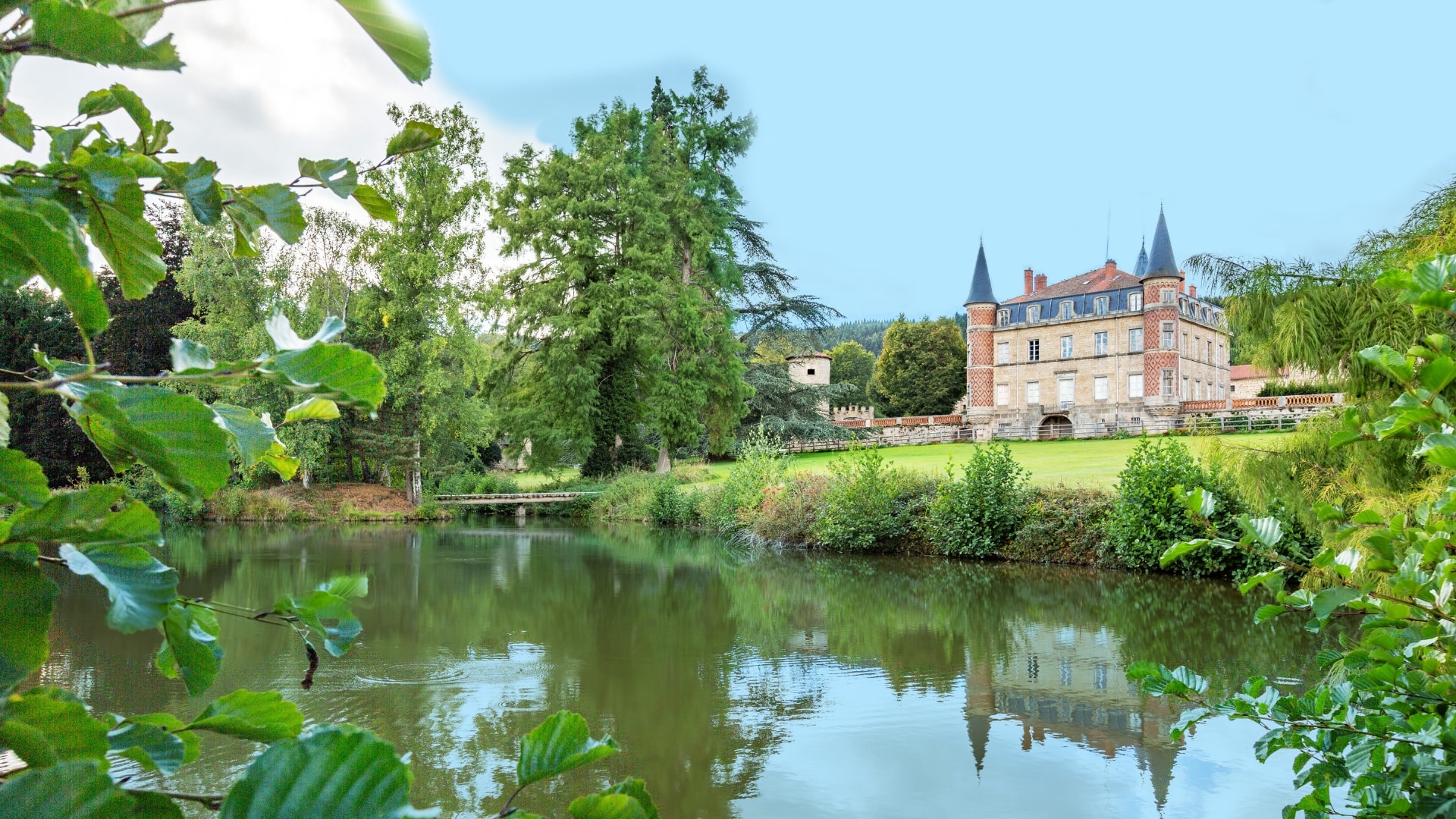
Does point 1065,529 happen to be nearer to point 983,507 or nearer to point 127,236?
point 983,507

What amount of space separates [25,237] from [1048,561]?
13778 millimetres

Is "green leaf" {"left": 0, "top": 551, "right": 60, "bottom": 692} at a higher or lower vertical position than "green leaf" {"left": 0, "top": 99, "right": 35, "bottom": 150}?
lower

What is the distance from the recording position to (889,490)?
49.2 ft

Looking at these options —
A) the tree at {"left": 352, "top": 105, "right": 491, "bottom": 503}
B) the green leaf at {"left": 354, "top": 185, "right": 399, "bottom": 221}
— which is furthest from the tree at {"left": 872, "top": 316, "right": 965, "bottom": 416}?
the green leaf at {"left": 354, "top": 185, "right": 399, "bottom": 221}

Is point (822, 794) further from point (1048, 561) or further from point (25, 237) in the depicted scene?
point (1048, 561)

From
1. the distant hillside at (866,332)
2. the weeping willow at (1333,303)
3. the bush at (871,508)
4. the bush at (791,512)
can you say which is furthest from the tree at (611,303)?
the distant hillside at (866,332)

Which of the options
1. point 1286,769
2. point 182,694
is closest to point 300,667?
point 182,694

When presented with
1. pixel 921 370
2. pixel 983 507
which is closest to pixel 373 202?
pixel 983 507

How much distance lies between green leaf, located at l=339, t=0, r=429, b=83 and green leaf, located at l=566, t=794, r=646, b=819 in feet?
1.49

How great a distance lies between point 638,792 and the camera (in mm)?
542

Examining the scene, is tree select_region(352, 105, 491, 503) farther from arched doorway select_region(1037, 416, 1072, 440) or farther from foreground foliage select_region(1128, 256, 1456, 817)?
arched doorway select_region(1037, 416, 1072, 440)

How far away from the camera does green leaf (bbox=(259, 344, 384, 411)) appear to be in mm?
499

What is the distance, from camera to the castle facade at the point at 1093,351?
117ft

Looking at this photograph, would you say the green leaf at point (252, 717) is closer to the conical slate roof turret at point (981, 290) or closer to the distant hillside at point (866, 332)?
the conical slate roof turret at point (981, 290)
